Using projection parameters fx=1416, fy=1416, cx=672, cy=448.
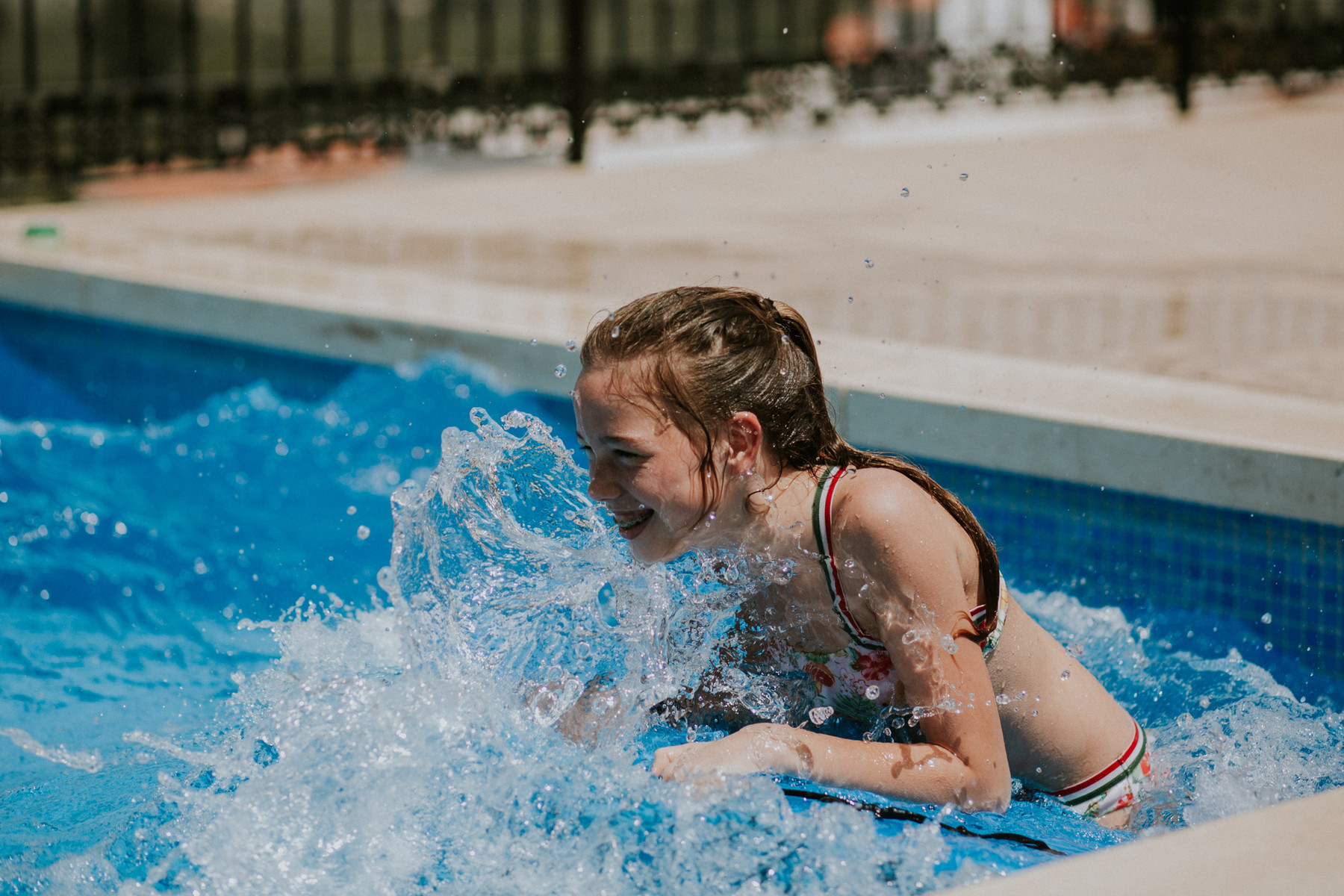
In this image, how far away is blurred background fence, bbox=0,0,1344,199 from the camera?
10.4 metres

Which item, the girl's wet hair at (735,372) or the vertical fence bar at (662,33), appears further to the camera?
the vertical fence bar at (662,33)

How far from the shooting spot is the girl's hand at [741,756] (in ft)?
7.02

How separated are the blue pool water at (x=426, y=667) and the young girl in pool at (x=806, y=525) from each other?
102 mm

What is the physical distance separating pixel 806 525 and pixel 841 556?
8 centimetres

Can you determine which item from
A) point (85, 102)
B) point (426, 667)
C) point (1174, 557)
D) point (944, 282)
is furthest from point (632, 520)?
point (85, 102)

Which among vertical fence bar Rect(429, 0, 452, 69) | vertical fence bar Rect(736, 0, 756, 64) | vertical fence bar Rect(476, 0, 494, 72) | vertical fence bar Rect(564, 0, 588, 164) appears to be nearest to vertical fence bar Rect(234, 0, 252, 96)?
vertical fence bar Rect(429, 0, 452, 69)

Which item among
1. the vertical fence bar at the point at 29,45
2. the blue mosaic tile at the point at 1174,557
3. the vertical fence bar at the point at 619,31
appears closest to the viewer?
the blue mosaic tile at the point at 1174,557

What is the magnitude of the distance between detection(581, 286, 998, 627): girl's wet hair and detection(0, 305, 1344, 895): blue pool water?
36 centimetres

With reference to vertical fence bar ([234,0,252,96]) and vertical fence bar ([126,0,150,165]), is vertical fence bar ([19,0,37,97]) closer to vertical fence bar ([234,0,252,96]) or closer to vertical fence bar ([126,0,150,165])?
vertical fence bar ([126,0,150,165])

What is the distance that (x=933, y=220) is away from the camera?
7.83m

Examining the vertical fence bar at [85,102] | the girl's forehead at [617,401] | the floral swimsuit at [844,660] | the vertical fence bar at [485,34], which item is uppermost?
the vertical fence bar at [485,34]

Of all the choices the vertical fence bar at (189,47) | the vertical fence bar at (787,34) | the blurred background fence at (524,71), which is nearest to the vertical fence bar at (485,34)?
the blurred background fence at (524,71)

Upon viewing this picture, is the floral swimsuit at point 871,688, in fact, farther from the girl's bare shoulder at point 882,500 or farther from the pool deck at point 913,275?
the pool deck at point 913,275

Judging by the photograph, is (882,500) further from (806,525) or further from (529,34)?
(529,34)
